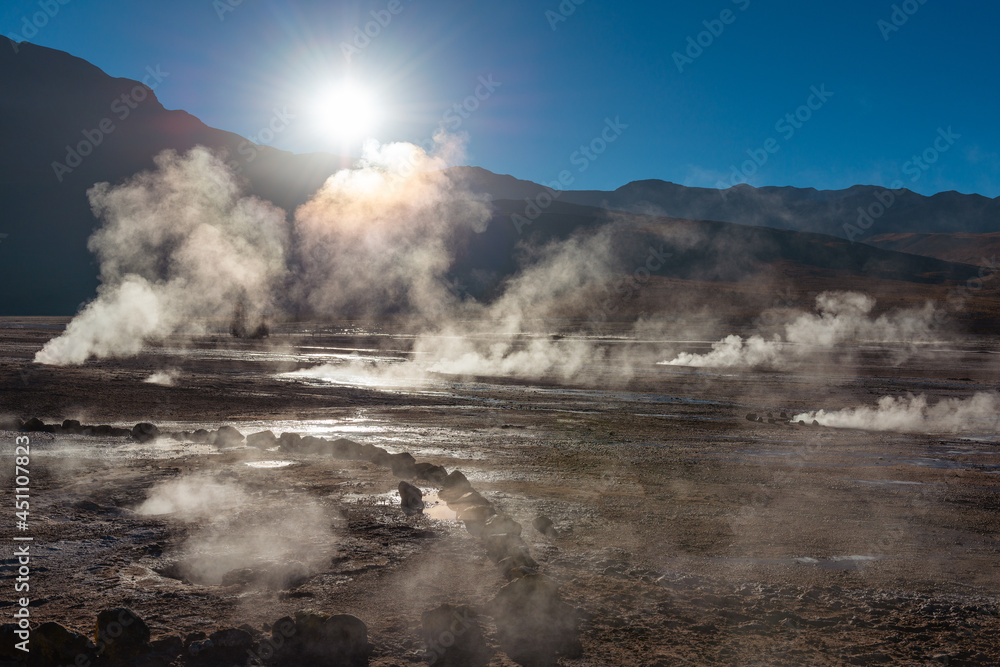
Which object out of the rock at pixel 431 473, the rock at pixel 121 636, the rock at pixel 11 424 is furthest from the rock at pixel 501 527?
the rock at pixel 11 424

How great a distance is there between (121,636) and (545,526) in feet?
15.0

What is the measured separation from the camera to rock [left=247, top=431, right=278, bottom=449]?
13031 mm

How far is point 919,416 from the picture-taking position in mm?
20141

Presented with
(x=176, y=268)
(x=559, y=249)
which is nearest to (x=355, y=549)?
(x=176, y=268)

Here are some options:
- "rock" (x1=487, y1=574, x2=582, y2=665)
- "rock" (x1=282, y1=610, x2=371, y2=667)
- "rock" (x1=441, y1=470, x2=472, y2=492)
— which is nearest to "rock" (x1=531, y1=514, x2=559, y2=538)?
"rock" (x1=441, y1=470, x2=472, y2=492)

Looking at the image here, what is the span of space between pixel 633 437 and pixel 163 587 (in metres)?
11.5

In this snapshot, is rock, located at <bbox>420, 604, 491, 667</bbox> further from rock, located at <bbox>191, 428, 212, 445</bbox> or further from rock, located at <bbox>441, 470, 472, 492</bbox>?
rock, located at <bbox>191, 428, 212, 445</bbox>

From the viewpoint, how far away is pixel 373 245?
219ft

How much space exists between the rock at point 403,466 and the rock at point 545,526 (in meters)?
3.10

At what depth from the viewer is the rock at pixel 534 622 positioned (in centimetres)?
509

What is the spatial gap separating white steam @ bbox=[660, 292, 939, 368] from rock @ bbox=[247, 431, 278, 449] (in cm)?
2924

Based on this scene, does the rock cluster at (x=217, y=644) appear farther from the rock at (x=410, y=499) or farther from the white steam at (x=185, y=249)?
the white steam at (x=185, y=249)

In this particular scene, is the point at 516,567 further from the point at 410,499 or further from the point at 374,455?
the point at 374,455

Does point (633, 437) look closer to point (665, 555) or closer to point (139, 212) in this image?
point (665, 555)
